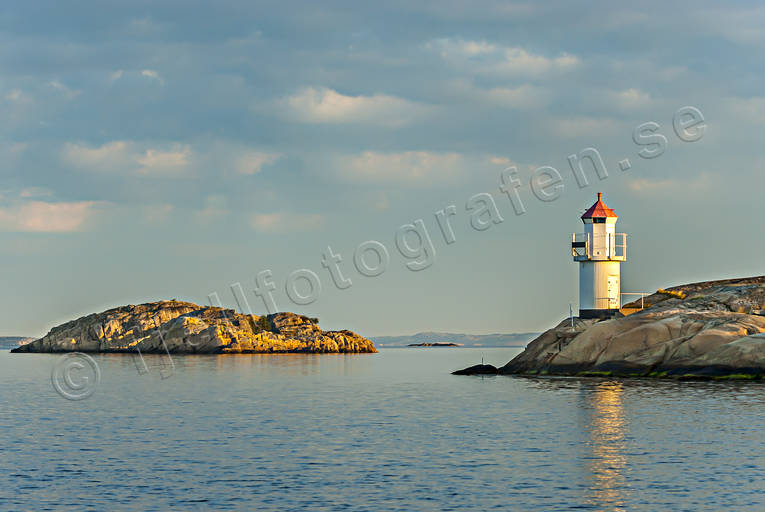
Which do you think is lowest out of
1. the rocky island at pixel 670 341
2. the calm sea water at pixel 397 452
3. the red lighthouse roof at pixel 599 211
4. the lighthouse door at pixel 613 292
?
the calm sea water at pixel 397 452

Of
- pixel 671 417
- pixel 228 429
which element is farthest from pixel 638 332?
pixel 228 429

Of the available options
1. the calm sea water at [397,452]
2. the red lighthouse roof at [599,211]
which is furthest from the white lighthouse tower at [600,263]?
the calm sea water at [397,452]

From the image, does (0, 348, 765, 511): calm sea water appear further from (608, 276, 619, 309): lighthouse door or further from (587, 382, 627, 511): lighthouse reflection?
(608, 276, 619, 309): lighthouse door

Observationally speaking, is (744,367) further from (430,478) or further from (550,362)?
(430,478)

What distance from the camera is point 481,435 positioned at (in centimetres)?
3769

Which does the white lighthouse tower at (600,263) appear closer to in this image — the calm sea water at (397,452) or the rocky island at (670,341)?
the rocky island at (670,341)

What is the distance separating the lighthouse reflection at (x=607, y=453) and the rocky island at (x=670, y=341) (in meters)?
12.2

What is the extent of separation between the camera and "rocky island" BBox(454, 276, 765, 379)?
62.0 metres

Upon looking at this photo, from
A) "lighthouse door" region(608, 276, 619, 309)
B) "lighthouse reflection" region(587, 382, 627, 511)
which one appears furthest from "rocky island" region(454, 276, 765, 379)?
"lighthouse reflection" region(587, 382, 627, 511)

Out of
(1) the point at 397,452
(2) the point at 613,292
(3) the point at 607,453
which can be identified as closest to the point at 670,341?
(2) the point at 613,292

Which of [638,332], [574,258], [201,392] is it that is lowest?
[201,392]

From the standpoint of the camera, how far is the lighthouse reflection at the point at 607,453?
24.2m

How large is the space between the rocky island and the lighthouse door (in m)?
1.16

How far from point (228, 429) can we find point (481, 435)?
12458 mm
